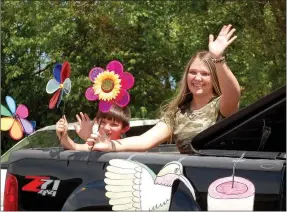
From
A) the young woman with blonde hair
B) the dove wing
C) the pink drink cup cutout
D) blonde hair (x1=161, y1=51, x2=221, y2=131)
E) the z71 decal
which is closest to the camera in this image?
the pink drink cup cutout

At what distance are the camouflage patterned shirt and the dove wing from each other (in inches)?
27.8

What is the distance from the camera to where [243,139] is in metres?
2.56

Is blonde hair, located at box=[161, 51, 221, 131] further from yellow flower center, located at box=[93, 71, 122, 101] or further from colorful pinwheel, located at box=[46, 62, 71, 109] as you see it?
colorful pinwheel, located at box=[46, 62, 71, 109]

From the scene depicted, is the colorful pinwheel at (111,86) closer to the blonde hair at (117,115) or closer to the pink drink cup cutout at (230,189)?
the blonde hair at (117,115)

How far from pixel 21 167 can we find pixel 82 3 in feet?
35.3

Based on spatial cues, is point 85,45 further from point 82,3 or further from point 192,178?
point 192,178

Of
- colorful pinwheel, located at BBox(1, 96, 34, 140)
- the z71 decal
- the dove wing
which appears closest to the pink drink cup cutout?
the dove wing

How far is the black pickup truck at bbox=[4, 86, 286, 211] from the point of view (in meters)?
2.27

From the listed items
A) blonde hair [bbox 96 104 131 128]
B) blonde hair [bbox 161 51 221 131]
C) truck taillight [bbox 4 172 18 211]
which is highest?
blonde hair [bbox 161 51 221 131]

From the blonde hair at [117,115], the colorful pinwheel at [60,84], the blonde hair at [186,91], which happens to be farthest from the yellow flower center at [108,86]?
the blonde hair at [186,91]

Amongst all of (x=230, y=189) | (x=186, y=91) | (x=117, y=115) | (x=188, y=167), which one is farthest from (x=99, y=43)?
(x=230, y=189)

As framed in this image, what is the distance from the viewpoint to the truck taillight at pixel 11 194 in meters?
2.89

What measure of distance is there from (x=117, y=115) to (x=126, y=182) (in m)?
1.03

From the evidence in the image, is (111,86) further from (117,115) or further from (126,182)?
(126,182)
